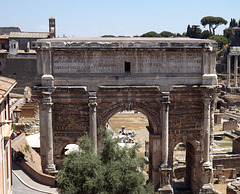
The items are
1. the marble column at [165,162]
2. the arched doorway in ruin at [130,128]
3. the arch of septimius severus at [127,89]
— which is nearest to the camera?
the arch of septimius severus at [127,89]

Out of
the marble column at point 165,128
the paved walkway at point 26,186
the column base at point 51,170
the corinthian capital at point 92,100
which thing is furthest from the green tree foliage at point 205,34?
the paved walkway at point 26,186

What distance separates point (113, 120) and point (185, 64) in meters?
33.5

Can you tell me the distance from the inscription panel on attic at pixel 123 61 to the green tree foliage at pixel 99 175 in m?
4.92

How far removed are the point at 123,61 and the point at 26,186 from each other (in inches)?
312

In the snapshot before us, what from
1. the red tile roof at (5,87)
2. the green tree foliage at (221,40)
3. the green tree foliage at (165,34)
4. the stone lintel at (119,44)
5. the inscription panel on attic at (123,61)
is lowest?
the red tile roof at (5,87)

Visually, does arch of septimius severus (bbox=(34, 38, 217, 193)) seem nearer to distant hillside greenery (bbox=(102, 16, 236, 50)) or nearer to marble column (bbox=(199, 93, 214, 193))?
marble column (bbox=(199, 93, 214, 193))

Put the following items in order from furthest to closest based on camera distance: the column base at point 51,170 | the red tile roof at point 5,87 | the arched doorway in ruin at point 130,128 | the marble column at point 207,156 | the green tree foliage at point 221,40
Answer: the green tree foliage at point 221,40 → the arched doorway in ruin at point 130,128 → the marble column at point 207,156 → the column base at point 51,170 → the red tile roof at point 5,87

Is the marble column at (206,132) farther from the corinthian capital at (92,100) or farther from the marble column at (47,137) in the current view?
the marble column at (47,137)

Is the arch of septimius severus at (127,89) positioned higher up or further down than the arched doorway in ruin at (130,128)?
higher up

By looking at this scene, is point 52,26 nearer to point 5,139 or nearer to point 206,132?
point 206,132

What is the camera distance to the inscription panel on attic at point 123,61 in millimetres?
18125

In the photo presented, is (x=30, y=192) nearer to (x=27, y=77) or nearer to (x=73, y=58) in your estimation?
(x=73, y=58)

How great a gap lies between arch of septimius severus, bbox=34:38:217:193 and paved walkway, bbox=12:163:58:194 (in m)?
0.99

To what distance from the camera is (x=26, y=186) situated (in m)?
17.7
